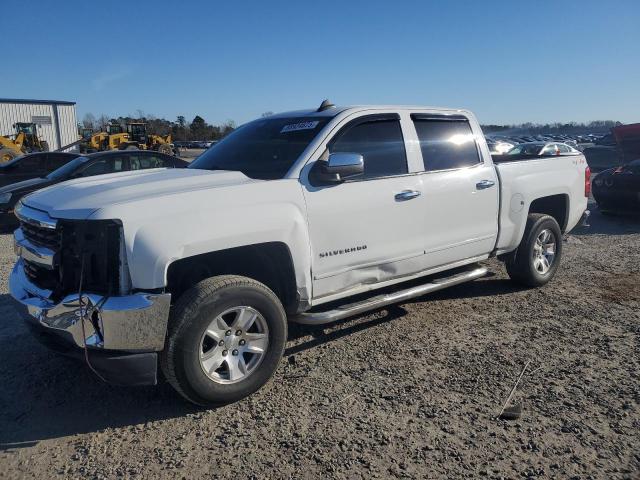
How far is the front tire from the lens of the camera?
3141mm

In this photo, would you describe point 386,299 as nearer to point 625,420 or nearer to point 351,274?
point 351,274

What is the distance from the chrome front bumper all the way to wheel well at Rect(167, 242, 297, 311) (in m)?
0.50

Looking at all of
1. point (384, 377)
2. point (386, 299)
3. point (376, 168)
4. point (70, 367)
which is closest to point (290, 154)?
point (376, 168)

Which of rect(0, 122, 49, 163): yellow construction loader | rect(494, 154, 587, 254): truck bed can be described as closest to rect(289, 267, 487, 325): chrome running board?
rect(494, 154, 587, 254): truck bed

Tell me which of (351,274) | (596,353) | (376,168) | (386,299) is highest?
(376,168)

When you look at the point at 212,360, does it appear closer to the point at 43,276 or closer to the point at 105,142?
the point at 43,276

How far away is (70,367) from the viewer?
401 cm

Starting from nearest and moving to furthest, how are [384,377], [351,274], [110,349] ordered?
1. [110,349]
2. [384,377]
3. [351,274]

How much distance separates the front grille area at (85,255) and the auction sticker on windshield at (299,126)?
74.1 inches

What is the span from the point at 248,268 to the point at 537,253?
3.67 m

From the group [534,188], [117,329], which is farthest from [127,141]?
[117,329]

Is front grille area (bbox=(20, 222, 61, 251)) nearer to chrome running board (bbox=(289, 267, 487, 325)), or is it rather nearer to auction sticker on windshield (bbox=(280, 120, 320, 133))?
chrome running board (bbox=(289, 267, 487, 325))

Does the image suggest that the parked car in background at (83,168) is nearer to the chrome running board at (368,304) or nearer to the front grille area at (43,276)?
the front grille area at (43,276)

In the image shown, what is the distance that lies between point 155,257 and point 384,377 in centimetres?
187
